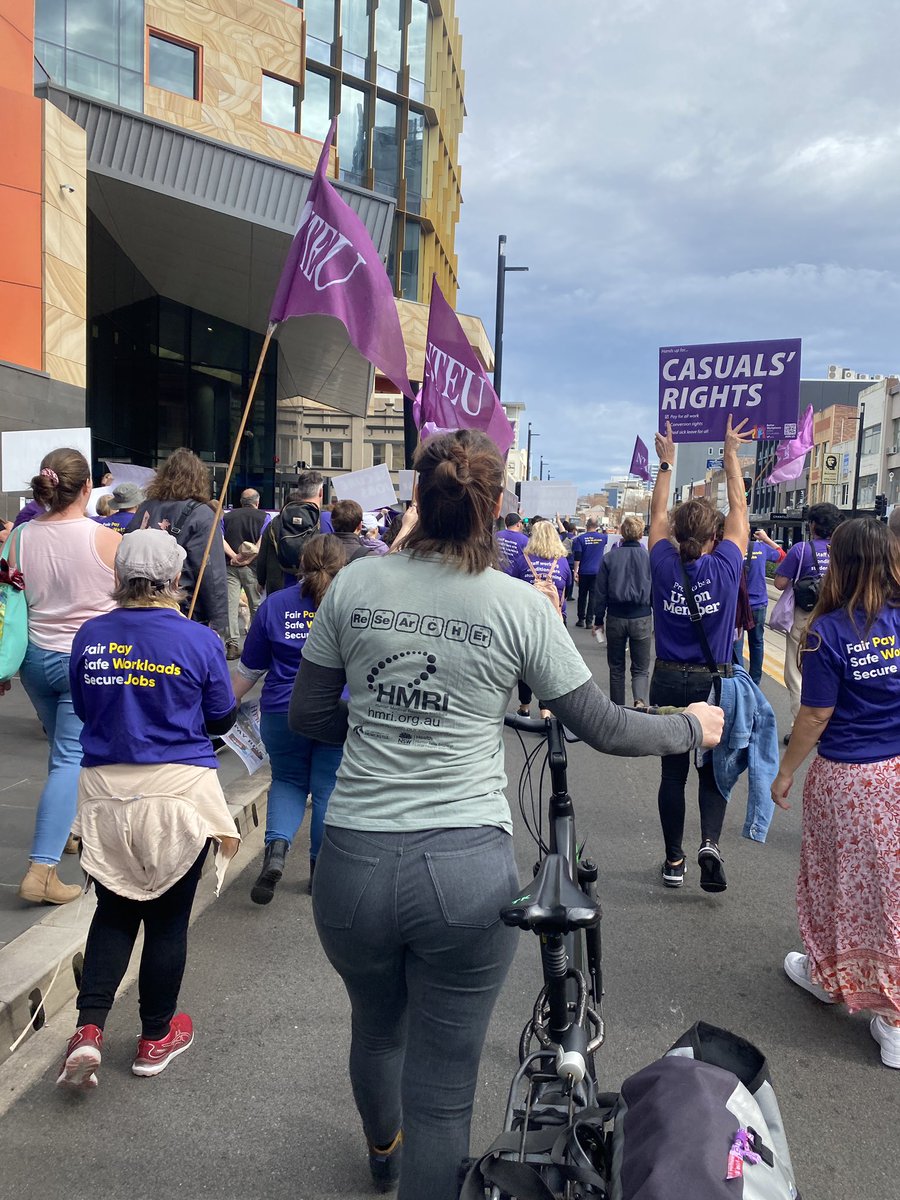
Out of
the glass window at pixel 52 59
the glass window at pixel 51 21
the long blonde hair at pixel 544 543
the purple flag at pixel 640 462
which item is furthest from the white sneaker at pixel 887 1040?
the purple flag at pixel 640 462

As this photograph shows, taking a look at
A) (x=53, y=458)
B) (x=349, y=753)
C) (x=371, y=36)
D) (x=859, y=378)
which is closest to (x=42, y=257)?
(x=53, y=458)

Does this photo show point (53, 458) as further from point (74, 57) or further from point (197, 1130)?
point (74, 57)

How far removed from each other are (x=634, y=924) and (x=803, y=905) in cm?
92

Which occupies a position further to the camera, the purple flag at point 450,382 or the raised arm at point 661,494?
the purple flag at point 450,382

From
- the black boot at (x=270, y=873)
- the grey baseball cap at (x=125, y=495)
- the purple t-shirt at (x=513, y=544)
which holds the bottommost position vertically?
the black boot at (x=270, y=873)

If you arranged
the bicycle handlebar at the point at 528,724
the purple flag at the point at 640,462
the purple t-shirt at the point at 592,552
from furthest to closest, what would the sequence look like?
1. the purple flag at the point at 640,462
2. the purple t-shirt at the point at 592,552
3. the bicycle handlebar at the point at 528,724

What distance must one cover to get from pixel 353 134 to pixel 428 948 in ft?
123

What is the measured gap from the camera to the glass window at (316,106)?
96.5 feet

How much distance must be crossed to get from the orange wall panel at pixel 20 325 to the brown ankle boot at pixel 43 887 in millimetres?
10058

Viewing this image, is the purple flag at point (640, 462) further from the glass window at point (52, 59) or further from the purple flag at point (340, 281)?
the purple flag at point (340, 281)

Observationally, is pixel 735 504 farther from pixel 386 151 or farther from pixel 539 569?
pixel 386 151

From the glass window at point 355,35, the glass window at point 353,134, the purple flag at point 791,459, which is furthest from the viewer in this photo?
the glass window at point 355,35

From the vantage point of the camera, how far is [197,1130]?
2916 mm

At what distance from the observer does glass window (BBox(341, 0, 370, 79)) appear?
34.8 metres
